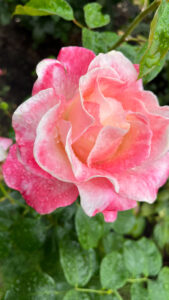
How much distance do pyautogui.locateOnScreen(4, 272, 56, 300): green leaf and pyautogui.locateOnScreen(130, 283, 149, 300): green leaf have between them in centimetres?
17

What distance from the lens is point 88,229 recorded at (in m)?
0.68

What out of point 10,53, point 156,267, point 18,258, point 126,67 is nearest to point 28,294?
point 18,258

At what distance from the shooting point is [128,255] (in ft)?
2.32

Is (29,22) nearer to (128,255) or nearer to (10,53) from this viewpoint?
(10,53)

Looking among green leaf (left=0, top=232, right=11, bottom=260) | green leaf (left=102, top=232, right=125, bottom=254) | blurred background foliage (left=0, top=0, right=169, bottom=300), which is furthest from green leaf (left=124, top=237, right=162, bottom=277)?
green leaf (left=0, top=232, right=11, bottom=260)

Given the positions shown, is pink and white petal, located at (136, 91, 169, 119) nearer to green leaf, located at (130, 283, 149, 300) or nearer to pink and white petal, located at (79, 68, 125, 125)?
pink and white petal, located at (79, 68, 125, 125)

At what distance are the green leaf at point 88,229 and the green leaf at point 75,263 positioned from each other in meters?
0.03

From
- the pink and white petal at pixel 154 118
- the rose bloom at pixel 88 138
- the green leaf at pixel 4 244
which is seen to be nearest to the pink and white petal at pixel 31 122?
the rose bloom at pixel 88 138

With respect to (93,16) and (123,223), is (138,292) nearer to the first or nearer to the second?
(123,223)

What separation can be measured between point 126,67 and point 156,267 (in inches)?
19.3

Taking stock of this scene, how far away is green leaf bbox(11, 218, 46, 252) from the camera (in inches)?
26.2

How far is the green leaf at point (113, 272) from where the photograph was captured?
641 millimetres

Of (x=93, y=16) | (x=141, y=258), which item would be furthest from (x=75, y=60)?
(x=141, y=258)

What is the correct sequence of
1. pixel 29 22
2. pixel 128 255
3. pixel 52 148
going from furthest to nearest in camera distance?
pixel 29 22 < pixel 128 255 < pixel 52 148
